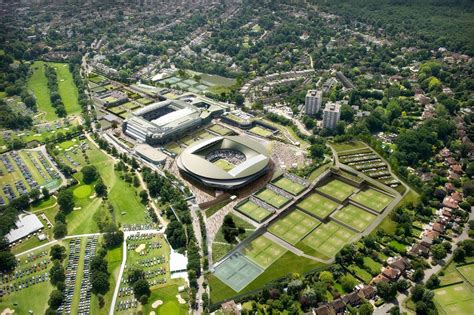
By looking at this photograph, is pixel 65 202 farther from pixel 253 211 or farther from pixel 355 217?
pixel 355 217

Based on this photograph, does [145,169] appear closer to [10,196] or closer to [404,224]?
[10,196]

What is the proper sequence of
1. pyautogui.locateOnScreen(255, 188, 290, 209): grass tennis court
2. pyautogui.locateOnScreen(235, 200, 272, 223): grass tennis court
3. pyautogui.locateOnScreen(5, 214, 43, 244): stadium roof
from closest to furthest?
pyautogui.locateOnScreen(5, 214, 43, 244): stadium roof < pyautogui.locateOnScreen(235, 200, 272, 223): grass tennis court < pyautogui.locateOnScreen(255, 188, 290, 209): grass tennis court

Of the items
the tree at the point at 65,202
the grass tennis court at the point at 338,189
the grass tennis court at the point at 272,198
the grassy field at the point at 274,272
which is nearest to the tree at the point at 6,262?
the tree at the point at 65,202

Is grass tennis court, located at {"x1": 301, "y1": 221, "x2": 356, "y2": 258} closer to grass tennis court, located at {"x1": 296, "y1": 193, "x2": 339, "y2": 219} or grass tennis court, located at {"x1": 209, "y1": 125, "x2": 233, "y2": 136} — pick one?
grass tennis court, located at {"x1": 296, "y1": 193, "x2": 339, "y2": 219}

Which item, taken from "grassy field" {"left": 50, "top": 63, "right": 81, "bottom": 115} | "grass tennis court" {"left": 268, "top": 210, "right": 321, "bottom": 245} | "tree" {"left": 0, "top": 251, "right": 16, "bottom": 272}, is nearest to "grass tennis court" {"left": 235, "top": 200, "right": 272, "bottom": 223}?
"grass tennis court" {"left": 268, "top": 210, "right": 321, "bottom": 245}

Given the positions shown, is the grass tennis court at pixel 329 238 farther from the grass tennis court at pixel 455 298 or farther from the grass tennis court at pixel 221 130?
the grass tennis court at pixel 221 130

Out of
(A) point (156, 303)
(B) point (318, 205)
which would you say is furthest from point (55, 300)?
(B) point (318, 205)
